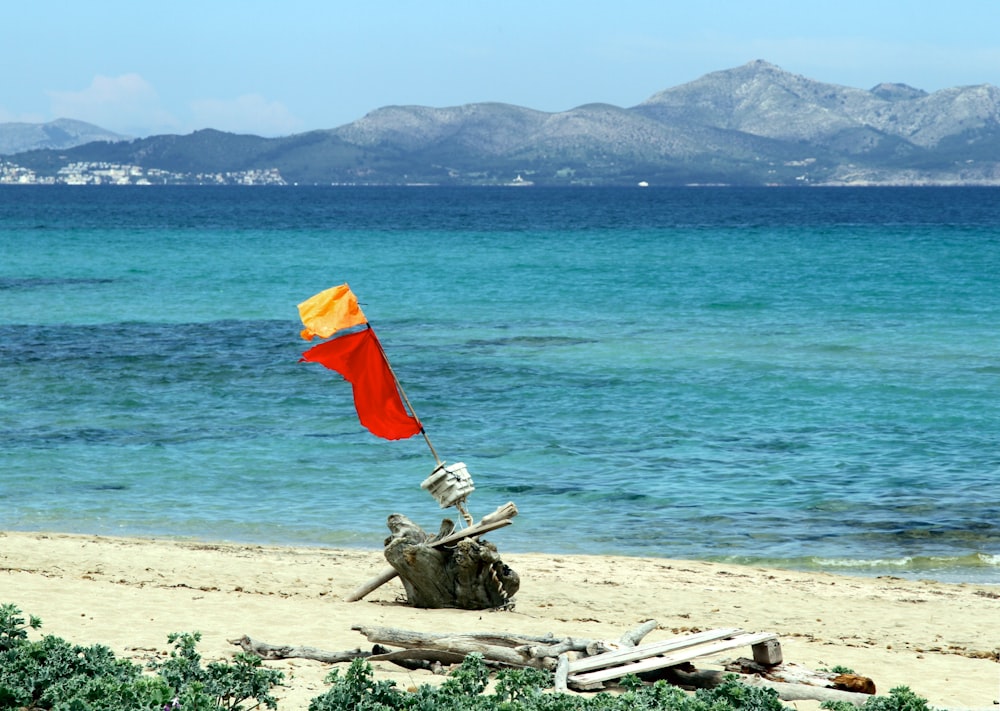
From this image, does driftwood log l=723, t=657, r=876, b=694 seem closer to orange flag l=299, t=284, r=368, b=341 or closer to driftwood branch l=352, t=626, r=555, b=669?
driftwood branch l=352, t=626, r=555, b=669

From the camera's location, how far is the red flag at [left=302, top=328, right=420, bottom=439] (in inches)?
531

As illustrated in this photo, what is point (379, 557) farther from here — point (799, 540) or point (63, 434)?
point (63, 434)

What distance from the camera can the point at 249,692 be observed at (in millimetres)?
8672

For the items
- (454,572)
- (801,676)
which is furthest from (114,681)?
(801,676)

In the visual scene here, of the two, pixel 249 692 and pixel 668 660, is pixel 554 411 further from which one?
pixel 249 692

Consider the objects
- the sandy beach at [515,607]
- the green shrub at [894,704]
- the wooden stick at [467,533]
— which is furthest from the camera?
the wooden stick at [467,533]

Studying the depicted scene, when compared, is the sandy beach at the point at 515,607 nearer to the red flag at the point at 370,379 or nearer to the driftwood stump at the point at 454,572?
the driftwood stump at the point at 454,572

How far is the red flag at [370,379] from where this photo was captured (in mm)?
13484

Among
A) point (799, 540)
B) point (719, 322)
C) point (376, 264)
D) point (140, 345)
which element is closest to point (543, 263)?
point (376, 264)

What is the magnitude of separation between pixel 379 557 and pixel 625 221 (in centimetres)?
9663

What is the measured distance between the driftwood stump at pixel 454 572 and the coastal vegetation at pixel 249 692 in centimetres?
362

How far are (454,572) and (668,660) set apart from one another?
371 cm

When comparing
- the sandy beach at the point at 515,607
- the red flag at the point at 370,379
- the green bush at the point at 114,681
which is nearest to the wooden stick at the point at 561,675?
the sandy beach at the point at 515,607

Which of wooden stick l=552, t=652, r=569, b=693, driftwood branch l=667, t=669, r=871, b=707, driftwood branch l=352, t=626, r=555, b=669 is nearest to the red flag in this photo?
driftwood branch l=352, t=626, r=555, b=669
